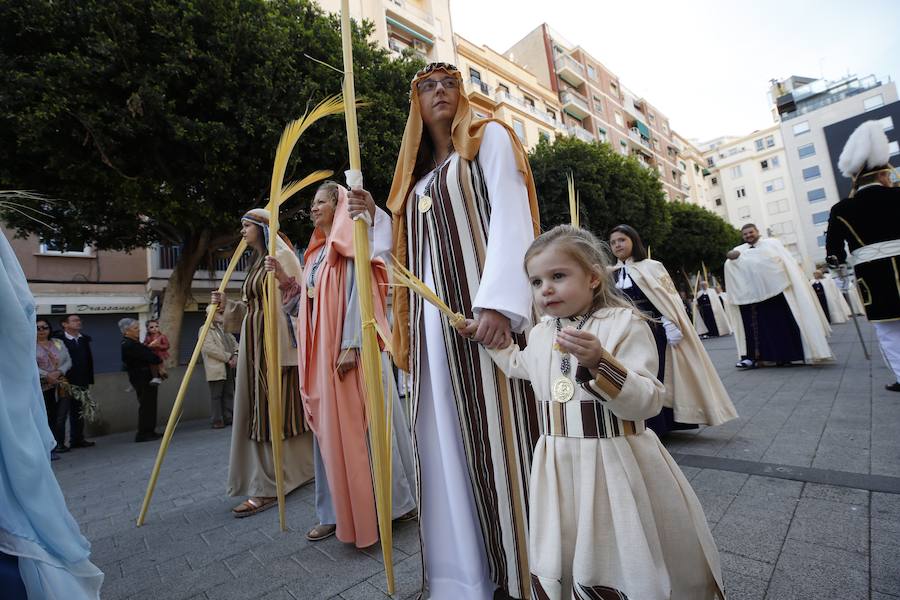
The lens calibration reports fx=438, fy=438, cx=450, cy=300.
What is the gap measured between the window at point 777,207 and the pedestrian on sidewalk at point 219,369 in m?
65.3

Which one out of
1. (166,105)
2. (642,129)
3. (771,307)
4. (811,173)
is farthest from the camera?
(811,173)

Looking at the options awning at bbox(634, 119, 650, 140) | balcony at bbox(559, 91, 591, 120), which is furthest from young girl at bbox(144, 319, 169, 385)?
awning at bbox(634, 119, 650, 140)

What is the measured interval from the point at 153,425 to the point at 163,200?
4175mm

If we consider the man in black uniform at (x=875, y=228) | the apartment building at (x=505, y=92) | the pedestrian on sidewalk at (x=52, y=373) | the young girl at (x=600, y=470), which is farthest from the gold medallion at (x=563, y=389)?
the apartment building at (x=505, y=92)

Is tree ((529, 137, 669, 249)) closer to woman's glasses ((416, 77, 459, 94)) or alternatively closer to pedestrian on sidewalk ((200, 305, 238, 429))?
pedestrian on sidewalk ((200, 305, 238, 429))

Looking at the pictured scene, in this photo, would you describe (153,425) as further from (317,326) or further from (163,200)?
(317,326)

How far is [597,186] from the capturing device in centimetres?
1695

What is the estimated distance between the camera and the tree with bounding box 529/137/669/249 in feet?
55.4

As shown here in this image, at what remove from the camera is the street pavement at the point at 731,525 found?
1.73 m

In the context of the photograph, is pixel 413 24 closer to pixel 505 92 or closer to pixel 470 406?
pixel 505 92

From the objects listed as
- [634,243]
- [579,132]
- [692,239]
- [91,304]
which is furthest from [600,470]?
[579,132]

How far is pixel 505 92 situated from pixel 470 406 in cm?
2768

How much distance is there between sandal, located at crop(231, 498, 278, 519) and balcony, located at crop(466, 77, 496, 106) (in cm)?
2390

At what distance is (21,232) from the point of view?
28.0 ft
